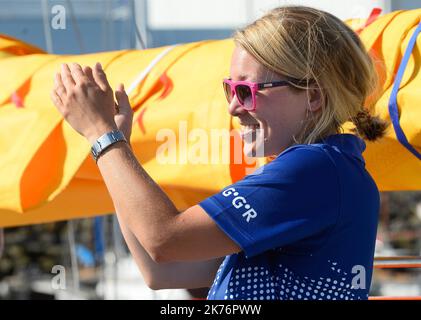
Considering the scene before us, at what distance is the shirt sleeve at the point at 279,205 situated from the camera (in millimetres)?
1094

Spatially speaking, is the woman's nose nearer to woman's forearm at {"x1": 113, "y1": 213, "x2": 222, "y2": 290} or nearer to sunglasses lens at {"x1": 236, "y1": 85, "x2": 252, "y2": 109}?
sunglasses lens at {"x1": 236, "y1": 85, "x2": 252, "y2": 109}

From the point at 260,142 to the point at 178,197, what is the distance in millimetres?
1068

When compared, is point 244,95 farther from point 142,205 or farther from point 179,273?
point 179,273

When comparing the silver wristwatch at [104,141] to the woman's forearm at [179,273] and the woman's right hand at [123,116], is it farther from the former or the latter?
the woman's forearm at [179,273]

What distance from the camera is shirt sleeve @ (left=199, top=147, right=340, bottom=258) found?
1.09 meters

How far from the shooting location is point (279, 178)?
1.10m

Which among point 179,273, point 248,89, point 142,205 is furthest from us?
point 179,273

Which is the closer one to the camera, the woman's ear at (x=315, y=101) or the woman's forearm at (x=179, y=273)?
the woman's ear at (x=315, y=101)

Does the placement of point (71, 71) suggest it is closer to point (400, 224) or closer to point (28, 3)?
point (28, 3)

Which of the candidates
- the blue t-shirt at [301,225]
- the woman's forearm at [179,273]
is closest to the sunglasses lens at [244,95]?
the blue t-shirt at [301,225]

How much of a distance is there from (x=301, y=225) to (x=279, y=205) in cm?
4

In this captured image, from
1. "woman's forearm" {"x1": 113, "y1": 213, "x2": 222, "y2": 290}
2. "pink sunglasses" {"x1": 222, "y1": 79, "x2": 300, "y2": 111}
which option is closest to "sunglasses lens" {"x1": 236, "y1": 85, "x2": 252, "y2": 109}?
"pink sunglasses" {"x1": 222, "y1": 79, "x2": 300, "y2": 111}

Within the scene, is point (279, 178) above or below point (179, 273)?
above

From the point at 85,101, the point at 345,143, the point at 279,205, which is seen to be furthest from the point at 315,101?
the point at 85,101
